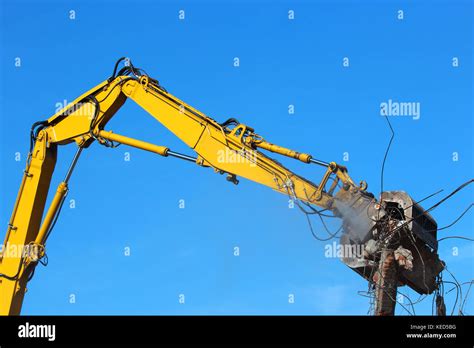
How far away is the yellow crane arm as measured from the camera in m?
12.0

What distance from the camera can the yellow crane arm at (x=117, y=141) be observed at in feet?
39.2

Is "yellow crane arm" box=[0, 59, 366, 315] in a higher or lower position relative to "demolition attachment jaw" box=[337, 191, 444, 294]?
higher

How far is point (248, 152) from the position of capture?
1219 cm

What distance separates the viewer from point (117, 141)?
1371cm

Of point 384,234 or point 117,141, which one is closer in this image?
point 384,234

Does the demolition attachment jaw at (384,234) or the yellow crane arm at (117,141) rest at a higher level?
the yellow crane arm at (117,141)

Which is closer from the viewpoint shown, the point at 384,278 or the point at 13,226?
the point at 384,278

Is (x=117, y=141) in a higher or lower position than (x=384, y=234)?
higher
